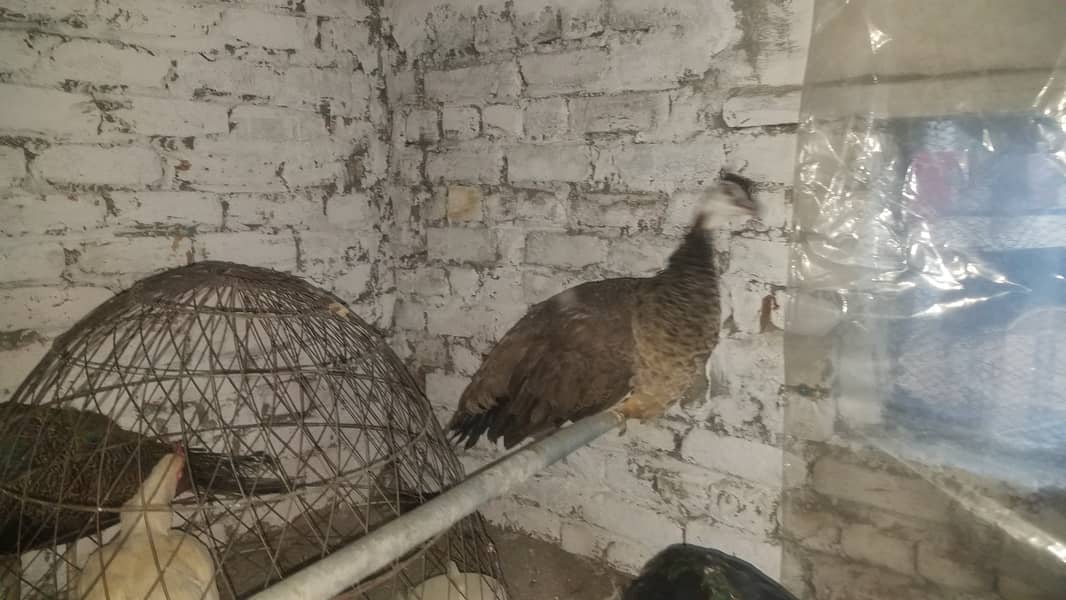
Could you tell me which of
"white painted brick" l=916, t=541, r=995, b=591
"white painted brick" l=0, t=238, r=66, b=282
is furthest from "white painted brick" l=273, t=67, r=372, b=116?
"white painted brick" l=916, t=541, r=995, b=591

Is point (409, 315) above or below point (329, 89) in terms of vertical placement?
below

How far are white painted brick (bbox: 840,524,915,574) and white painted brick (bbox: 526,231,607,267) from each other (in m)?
0.65

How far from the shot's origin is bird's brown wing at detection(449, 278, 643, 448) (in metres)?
1.09

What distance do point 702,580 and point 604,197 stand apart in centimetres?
72

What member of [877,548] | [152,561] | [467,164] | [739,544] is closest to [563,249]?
[467,164]

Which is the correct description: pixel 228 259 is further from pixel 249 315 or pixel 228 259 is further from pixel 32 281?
pixel 249 315

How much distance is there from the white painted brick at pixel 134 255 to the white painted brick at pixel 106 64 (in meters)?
0.29

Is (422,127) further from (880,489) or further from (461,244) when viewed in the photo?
(880,489)

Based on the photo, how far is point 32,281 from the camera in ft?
3.63

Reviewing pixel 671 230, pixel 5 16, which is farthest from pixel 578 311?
pixel 5 16

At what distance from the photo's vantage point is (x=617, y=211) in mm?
1237

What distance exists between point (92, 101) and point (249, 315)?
0.64 metres

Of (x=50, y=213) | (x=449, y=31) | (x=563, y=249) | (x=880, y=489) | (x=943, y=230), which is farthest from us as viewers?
(x=449, y=31)

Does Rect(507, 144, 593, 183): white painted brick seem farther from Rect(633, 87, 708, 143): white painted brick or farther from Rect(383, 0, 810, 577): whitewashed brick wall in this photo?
Rect(633, 87, 708, 143): white painted brick
